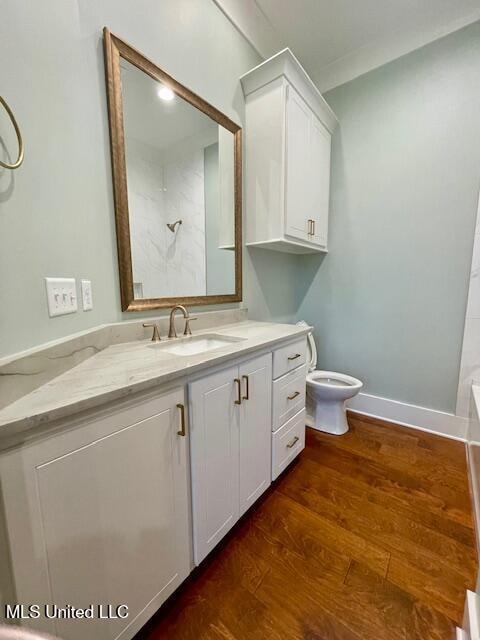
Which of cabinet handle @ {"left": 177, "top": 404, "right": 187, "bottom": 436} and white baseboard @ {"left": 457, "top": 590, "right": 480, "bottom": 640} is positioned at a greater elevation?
cabinet handle @ {"left": 177, "top": 404, "right": 187, "bottom": 436}

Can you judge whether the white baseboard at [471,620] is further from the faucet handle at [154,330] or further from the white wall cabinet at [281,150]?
the white wall cabinet at [281,150]

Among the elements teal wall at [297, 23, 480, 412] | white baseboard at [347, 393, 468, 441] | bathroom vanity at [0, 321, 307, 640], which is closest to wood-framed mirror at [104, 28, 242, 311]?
bathroom vanity at [0, 321, 307, 640]

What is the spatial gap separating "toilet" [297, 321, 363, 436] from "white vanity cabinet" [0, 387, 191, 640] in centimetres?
131

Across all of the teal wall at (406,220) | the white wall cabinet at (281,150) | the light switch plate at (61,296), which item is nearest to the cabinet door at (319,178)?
the white wall cabinet at (281,150)

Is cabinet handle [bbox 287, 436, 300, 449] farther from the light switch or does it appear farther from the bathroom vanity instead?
the light switch

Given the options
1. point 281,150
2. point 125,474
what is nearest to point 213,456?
point 125,474

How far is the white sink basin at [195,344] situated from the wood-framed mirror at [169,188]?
213 mm

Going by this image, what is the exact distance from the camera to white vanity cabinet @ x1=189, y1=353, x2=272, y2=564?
0.93 meters

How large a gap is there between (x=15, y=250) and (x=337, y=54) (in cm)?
265

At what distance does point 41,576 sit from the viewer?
56 centimetres

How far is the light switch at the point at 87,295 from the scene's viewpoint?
1.02 m

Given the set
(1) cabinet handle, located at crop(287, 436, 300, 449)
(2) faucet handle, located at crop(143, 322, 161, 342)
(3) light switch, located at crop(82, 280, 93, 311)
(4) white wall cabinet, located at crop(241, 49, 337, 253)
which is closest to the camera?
(3) light switch, located at crop(82, 280, 93, 311)

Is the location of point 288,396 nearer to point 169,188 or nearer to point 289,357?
point 289,357

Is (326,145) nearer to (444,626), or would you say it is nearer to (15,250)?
(15,250)
